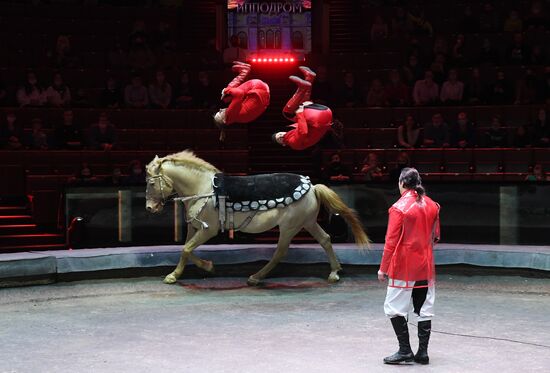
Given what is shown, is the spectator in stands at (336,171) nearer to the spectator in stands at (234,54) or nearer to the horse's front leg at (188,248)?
the horse's front leg at (188,248)

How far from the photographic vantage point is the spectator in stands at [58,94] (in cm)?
1608

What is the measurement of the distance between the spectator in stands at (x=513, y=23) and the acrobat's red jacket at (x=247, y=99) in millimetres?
10618

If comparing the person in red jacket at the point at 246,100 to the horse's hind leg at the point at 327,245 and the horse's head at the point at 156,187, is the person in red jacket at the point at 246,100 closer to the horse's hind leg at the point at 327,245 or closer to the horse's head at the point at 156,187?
the horse's head at the point at 156,187

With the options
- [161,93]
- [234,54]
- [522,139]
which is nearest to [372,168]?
[522,139]

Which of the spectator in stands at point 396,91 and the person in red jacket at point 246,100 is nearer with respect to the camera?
the person in red jacket at point 246,100

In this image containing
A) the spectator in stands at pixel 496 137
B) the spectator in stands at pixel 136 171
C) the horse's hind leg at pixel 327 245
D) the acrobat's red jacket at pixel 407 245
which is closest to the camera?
the acrobat's red jacket at pixel 407 245

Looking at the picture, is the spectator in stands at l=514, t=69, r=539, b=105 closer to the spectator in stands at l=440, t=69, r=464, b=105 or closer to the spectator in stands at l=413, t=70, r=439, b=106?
the spectator in stands at l=440, t=69, r=464, b=105

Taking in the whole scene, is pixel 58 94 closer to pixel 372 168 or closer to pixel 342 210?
pixel 372 168

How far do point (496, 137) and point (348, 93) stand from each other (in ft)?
9.64

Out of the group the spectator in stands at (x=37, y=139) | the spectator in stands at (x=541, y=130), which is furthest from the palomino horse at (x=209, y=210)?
the spectator in stands at (x=541, y=130)

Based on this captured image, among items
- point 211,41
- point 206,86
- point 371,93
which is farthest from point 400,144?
point 211,41

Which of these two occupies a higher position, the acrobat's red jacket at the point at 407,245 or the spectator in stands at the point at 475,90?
the spectator in stands at the point at 475,90

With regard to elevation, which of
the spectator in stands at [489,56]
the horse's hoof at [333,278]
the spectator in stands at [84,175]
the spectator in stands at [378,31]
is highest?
the spectator in stands at [378,31]

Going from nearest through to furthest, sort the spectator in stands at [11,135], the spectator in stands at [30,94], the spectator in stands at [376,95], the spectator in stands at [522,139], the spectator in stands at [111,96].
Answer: the spectator in stands at [11,135] < the spectator in stands at [522,139] < the spectator in stands at [30,94] < the spectator in stands at [111,96] < the spectator in stands at [376,95]
